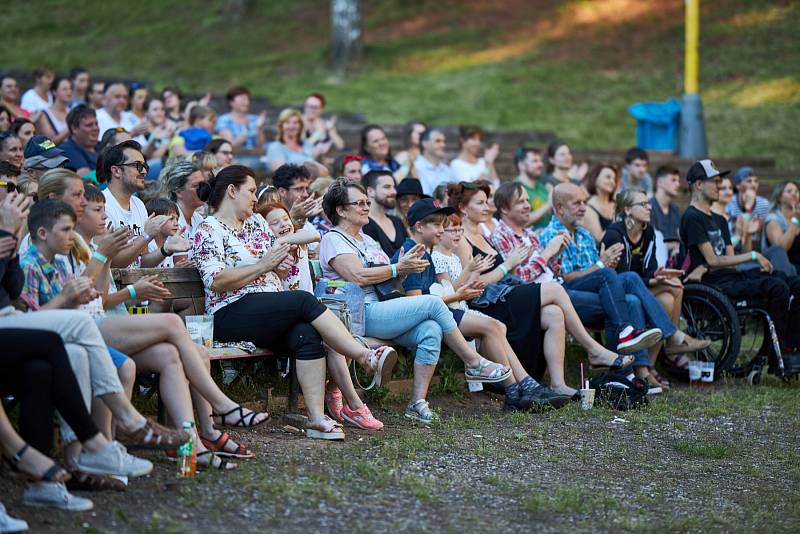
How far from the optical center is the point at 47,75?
1290 centimetres

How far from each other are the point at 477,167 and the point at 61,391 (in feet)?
25.8

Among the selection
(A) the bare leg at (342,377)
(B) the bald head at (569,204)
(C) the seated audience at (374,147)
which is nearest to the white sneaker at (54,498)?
(A) the bare leg at (342,377)

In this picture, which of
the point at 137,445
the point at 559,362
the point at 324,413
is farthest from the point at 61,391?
the point at 559,362

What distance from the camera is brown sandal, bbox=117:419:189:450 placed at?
5621mm

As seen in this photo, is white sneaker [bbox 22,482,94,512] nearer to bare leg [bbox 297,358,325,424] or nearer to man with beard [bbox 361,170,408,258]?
bare leg [bbox 297,358,325,424]

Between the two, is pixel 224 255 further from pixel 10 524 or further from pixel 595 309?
pixel 595 309

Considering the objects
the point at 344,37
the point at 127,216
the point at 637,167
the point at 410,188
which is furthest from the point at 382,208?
the point at 344,37

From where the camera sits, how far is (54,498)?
17.0ft

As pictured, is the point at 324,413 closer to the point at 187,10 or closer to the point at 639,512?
the point at 639,512

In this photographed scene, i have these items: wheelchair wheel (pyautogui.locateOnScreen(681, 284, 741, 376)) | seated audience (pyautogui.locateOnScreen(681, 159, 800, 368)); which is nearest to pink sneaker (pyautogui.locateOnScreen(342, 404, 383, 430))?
wheelchair wheel (pyautogui.locateOnScreen(681, 284, 741, 376))

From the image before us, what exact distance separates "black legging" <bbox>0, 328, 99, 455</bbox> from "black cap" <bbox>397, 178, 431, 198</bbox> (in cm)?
442

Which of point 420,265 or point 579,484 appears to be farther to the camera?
point 420,265

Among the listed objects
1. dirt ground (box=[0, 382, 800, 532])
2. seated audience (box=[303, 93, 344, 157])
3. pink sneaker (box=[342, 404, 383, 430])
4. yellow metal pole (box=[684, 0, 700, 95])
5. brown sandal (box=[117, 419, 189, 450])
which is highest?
yellow metal pole (box=[684, 0, 700, 95])

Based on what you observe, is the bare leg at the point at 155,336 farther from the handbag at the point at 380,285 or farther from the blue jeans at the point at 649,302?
the blue jeans at the point at 649,302
